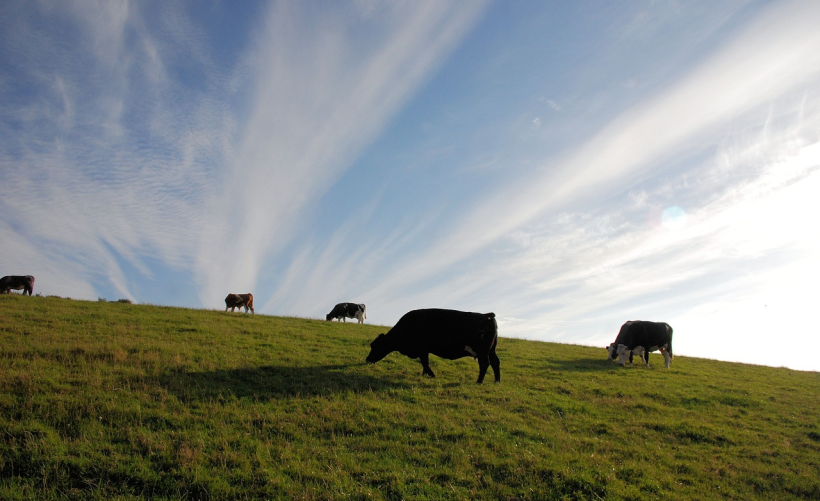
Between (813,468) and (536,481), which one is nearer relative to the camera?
(536,481)

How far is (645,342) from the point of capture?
24.5 metres

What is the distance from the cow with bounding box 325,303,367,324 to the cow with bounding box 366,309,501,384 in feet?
70.7

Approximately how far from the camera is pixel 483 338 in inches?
634

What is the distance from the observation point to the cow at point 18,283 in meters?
32.7

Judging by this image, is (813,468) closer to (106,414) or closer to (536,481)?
(536,481)

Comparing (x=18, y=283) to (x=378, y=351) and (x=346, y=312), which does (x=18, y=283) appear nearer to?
(x=346, y=312)

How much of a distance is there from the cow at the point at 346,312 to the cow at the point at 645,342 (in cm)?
2028

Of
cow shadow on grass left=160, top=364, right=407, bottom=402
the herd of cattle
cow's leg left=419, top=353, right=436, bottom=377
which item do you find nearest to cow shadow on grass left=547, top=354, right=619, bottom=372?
the herd of cattle

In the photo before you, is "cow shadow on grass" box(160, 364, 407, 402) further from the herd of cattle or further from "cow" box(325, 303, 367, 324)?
"cow" box(325, 303, 367, 324)

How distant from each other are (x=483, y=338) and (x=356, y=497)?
371 inches

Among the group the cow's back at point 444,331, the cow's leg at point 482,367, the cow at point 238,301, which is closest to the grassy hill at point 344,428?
the cow's leg at point 482,367

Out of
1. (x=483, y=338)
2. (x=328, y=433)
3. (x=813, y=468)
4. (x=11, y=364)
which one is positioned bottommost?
(x=813, y=468)

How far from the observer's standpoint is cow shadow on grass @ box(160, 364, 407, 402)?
11555mm

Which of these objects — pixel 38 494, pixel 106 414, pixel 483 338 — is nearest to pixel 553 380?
pixel 483 338
